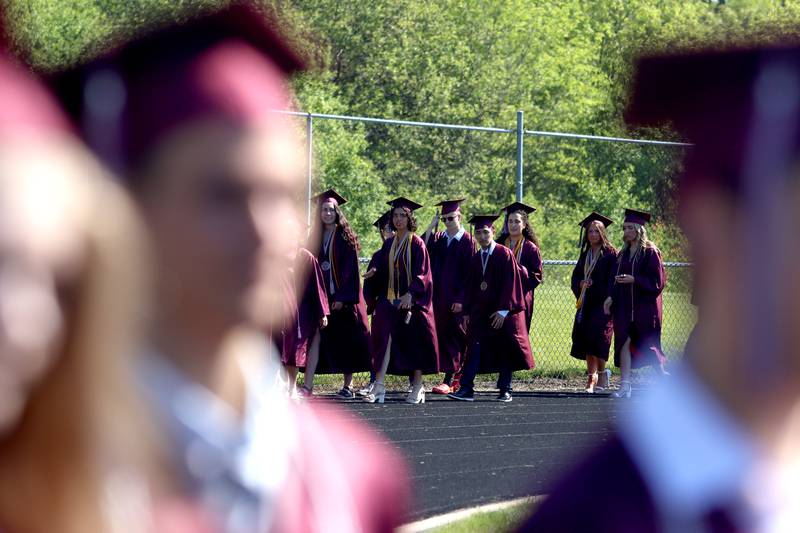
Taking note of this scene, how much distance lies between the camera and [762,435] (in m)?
1.30

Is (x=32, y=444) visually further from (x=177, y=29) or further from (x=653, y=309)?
(x=653, y=309)

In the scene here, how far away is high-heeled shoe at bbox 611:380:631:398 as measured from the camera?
14070mm

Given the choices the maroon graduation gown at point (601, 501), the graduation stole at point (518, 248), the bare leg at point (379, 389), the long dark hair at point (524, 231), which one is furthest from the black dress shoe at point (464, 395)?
the maroon graduation gown at point (601, 501)

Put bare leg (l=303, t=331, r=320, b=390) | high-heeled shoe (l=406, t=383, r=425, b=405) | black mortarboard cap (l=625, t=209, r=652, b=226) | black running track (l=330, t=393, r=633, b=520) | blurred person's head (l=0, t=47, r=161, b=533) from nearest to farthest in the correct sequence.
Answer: blurred person's head (l=0, t=47, r=161, b=533) < black running track (l=330, t=393, r=633, b=520) < bare leg (l=303, t=331, r=320, b=390) < high-heeled shoe (l=406, t=383, r=425, b=405) < black mortarboard cap (l=625, t=209, r=652, b=226)

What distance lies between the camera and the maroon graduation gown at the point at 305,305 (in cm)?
1320

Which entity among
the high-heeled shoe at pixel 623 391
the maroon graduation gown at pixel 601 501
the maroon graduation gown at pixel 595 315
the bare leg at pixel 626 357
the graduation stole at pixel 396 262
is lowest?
the high-heeled shoe at pixel 623 391

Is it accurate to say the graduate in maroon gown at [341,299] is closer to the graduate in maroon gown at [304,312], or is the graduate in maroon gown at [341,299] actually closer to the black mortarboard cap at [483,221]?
the graduate in maroon gown at [304,312]

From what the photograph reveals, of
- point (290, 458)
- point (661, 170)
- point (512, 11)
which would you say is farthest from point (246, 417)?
point (512, 11)

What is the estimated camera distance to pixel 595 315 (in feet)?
51.5

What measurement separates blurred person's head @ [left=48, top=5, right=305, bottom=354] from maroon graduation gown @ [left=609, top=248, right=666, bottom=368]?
13519mm

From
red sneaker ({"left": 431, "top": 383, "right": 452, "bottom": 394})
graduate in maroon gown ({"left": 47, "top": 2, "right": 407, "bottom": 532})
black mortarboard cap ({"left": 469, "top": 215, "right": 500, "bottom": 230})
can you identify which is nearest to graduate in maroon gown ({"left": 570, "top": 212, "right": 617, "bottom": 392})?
black mortarboard cap ({"left": 469, "top": 215, "right": 500, "bottom": 230})

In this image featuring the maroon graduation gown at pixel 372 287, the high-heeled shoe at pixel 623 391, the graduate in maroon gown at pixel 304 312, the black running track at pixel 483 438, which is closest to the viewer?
the black running track at pixel 483 438

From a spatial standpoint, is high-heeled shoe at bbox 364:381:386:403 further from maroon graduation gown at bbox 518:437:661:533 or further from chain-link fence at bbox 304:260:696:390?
maroon graduation gown at bbox 518:437:661:533

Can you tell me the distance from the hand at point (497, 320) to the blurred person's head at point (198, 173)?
1322 centimetres
